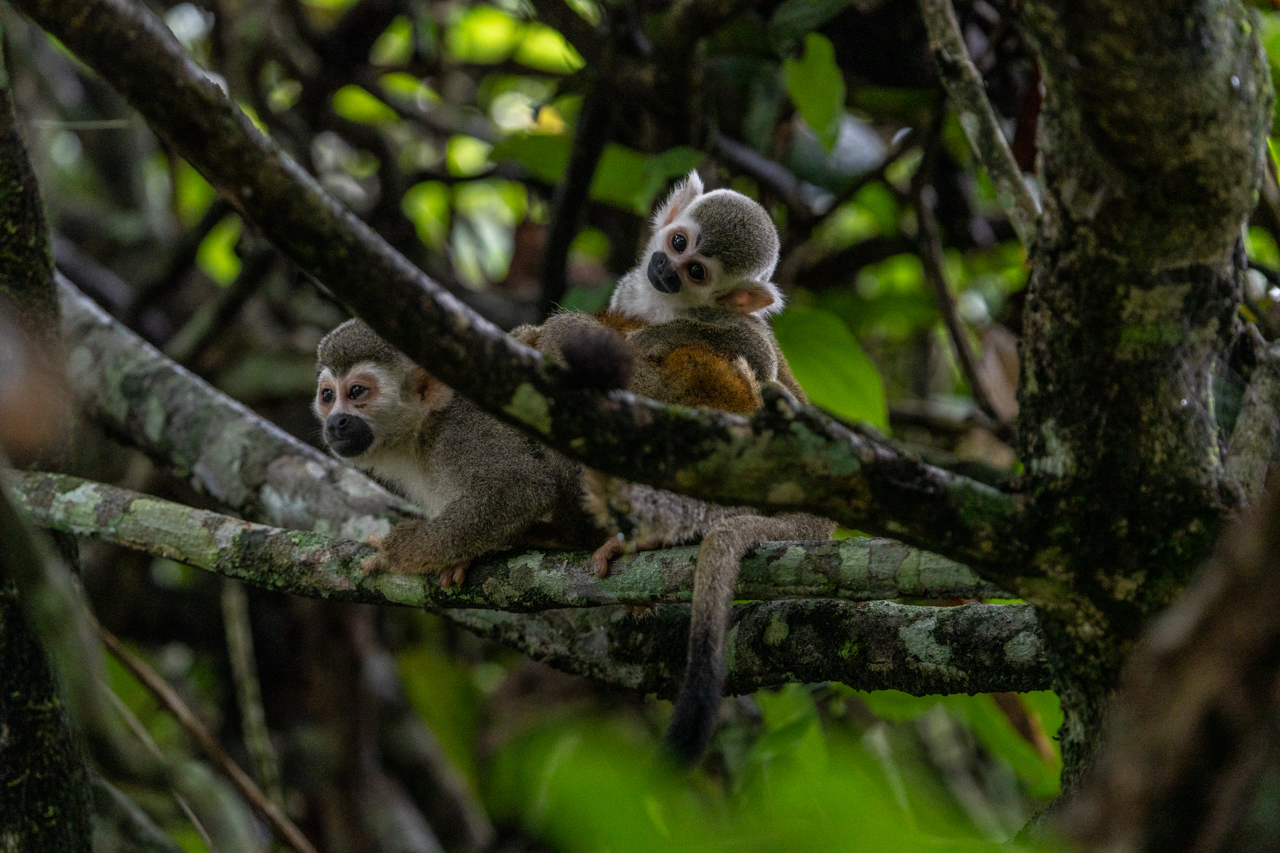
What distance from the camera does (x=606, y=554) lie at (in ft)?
9.56

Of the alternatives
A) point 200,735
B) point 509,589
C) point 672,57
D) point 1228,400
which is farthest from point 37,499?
point 1228,400

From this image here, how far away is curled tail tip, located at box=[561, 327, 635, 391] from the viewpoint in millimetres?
1827

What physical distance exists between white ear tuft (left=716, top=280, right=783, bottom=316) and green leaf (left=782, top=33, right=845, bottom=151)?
713 millimetres

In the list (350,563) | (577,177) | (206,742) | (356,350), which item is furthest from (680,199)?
(206,742)

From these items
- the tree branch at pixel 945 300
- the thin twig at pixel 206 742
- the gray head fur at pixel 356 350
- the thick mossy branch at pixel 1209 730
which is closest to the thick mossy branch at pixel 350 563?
the thin twig at pixel 206 742

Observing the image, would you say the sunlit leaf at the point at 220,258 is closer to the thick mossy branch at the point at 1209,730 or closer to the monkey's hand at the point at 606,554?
the monkey's hand at the point at 606,554

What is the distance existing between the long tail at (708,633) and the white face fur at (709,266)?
57.1 inches

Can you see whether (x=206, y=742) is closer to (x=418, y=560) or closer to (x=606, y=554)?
(x=418, y=560)

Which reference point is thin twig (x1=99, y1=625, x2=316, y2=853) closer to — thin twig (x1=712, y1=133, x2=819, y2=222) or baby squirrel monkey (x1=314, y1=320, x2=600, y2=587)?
baby squirrel monkey (x1=314, y1=320, x2=600, y2=587)

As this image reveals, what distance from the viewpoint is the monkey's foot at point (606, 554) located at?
2.88 meters

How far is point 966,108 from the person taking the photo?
2785 millimetres

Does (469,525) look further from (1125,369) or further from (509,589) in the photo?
(1125,369)

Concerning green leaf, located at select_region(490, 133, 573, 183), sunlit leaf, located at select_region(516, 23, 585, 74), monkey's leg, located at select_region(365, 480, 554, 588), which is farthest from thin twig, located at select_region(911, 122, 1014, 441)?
sunlit leaf, located at select_region(516, 23, 585, 74)

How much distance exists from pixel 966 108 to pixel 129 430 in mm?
3473
